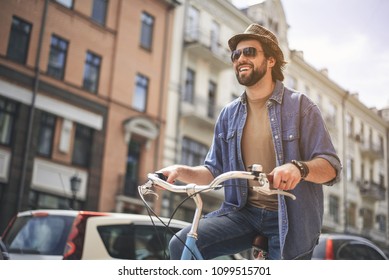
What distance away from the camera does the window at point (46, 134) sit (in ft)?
22.1

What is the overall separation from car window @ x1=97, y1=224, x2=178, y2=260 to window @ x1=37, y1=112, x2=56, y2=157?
143 inches

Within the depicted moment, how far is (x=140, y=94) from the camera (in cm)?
811

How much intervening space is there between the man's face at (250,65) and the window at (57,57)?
3.75 m

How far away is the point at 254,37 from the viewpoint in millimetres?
2027

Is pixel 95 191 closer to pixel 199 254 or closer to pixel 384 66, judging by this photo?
pixel 384 66

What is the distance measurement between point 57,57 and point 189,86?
3.90 meters

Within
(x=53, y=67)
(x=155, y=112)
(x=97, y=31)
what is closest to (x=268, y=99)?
(x=53, y=67)

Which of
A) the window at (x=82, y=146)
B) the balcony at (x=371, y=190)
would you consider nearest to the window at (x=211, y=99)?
the window at (x=82, y=146)

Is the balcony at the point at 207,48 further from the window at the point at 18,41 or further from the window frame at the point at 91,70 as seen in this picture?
the window at the point at 18,41

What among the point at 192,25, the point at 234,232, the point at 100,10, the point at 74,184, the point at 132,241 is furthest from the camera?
the point at 192,25

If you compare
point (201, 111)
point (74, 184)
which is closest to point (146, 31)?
point (201, 111)

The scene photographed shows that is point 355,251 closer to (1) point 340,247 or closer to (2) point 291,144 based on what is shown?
(1) point 340,247

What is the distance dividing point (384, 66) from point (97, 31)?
15.8 feet

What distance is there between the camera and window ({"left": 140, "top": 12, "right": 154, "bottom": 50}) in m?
8.32
